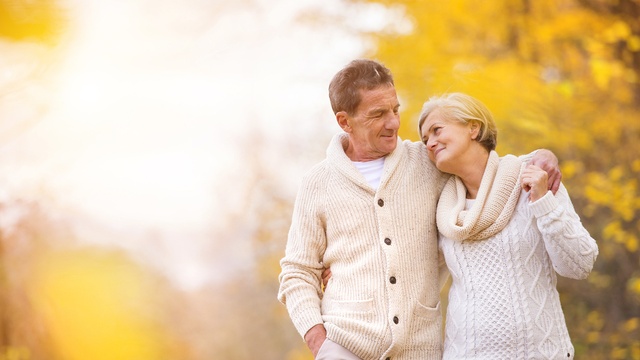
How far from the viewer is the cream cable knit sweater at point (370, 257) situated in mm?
3057

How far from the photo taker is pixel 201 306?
11.8 m

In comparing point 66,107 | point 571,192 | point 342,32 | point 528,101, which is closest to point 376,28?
point 342,32

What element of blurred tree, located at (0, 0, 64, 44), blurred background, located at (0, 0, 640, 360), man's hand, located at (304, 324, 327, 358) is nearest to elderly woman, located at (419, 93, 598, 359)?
man's hand, located at (304, 324, 327, 358)

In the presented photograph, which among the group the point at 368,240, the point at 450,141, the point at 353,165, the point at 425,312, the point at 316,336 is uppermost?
the point at 450,141

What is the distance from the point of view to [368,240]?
10.3 feet

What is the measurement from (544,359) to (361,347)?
59cm

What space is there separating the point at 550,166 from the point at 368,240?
0.64m

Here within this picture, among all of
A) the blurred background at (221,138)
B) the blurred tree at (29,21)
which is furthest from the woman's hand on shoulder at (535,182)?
the blurred tree at (29,21)

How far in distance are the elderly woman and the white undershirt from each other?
0.25m

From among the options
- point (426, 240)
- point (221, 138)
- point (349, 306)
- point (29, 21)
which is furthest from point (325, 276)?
point (221, 138)

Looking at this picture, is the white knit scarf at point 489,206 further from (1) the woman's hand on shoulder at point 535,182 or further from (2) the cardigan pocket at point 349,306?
(2) the cardigan pocket at point 349,306

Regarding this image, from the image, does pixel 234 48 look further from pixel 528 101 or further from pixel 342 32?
pixel 528 101

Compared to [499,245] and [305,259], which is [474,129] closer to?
[499,245]

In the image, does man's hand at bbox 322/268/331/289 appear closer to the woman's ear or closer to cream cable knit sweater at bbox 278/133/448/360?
cream cable knit sweater at bbox 278/133/448/360
